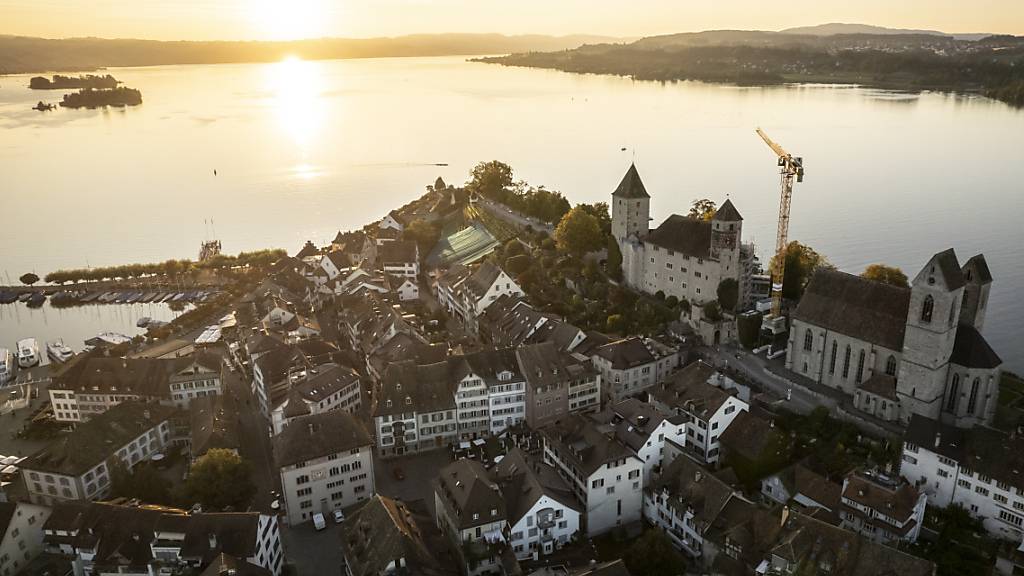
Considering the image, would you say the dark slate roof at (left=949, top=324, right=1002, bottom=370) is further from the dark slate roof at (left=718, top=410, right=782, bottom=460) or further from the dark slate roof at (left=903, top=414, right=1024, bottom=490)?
the dark slate roof at (left=718, top=410, right=782, bottom=460)

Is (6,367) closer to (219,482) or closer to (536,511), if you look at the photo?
(219,482)

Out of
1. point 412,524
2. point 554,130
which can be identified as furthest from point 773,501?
point 554,130

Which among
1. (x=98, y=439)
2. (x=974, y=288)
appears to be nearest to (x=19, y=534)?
(x=98, y=439)

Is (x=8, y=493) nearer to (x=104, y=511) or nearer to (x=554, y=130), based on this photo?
(x=104, y=511)

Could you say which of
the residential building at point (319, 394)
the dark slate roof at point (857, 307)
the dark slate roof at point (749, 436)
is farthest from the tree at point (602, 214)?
the residential building at point (319, 394)

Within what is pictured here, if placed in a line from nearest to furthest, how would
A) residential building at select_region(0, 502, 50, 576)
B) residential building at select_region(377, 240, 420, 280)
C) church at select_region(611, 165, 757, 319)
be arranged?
residential building at select_region(0, 502, 50, 576) → church at select_region(611, 165, 757, 319) → residential building at select_region(377, 240, 420, 280)

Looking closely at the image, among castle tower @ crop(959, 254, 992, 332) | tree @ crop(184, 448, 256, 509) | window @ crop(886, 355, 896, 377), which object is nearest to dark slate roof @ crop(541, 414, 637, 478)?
tree @ crop(184, 448, 256, 509)

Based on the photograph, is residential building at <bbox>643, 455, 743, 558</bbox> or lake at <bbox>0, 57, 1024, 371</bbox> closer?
residential building at <bbox>643, 455, 743, 558</bbox>
